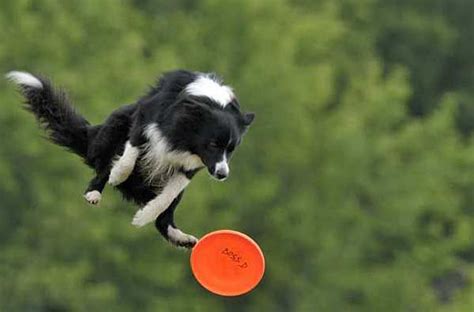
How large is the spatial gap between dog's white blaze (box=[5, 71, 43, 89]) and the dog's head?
1363mm

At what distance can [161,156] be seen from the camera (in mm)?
11984

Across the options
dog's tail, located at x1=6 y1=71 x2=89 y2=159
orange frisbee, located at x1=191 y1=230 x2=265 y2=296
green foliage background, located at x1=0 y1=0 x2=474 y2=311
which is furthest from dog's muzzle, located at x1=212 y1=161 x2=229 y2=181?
green foliage background, located at x1=0 y1=0 x2=474 y2=311

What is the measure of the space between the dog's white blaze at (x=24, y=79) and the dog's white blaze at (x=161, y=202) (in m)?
1.32

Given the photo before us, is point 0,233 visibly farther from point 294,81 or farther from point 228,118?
point 228,118

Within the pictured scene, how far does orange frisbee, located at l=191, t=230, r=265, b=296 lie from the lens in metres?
12.5

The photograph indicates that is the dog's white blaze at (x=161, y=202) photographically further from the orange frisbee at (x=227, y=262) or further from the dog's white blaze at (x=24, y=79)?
the dog's white blaze at (x=24, y=79)

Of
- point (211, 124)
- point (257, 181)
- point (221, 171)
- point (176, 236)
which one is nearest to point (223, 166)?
point (221, 171)

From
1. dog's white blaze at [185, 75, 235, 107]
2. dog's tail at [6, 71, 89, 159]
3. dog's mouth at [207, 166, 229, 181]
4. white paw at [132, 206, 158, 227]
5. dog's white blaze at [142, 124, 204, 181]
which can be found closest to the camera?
dog's mouth at [207, 166, 229, 181]

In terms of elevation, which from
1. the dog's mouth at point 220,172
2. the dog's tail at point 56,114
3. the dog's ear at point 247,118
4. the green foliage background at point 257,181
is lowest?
the green foliage background at point 257,181

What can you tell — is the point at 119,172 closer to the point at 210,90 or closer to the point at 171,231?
the point at 171,231

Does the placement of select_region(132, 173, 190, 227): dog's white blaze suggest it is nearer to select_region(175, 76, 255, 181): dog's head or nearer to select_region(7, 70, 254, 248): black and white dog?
select_region(7, 70, 254, 248): black and white dog

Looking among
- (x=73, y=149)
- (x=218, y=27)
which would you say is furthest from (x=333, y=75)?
(x=73, y=149)

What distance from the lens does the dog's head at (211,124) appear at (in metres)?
11.7

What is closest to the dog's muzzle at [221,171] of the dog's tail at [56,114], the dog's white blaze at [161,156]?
the dog's white blaze at [161,156]
